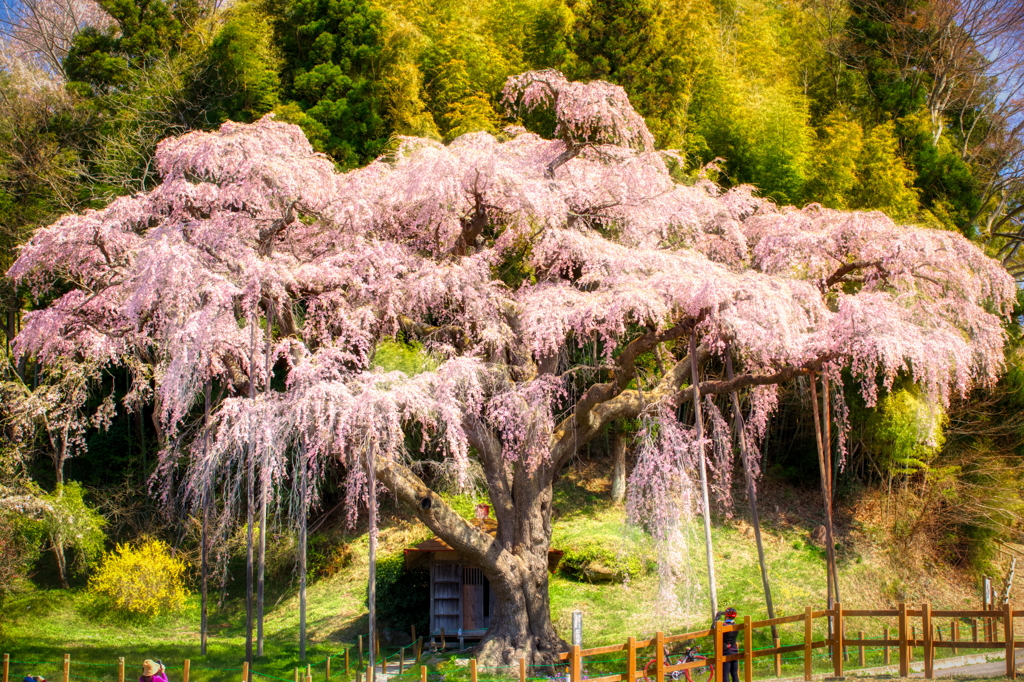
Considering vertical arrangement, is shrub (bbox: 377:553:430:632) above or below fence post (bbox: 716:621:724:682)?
below

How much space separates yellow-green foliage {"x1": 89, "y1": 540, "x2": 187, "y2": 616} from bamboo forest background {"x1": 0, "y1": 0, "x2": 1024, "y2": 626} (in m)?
0.63

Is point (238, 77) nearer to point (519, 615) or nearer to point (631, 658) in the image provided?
point (519, 615)

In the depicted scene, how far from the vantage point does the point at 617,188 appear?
12.7 metres

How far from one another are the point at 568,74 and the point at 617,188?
800cm

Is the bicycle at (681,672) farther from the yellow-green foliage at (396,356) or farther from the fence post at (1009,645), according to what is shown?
the yellow-green foliage at (396,356)

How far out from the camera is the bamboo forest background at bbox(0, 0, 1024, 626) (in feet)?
54.6

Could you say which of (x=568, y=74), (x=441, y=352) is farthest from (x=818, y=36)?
(x=441, y=352)

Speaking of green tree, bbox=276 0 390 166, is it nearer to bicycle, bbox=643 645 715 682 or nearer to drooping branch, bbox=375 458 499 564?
drooping branch, bbox=375 458 499 564

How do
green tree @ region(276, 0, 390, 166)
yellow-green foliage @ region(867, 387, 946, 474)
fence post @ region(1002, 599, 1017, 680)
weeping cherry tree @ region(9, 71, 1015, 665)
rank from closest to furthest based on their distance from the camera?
fence post @ region(1002, 599, 1017, 680)
weeping cherry tree @ region(9, 71, 1015, 665)
yellow-green foliage @ region(867, 387, 946, 474)
green tree @ region(276, 0, 390, 166)

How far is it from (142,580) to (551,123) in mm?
11874

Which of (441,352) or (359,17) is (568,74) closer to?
(359,17)

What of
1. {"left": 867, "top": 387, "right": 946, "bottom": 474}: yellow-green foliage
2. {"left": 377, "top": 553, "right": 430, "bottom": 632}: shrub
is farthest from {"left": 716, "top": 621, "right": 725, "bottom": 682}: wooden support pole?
{"left": 867, "top": 387, "right": 946, "bottom": 474}: yellow-green foliage

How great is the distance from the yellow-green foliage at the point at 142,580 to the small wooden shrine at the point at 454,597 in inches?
220

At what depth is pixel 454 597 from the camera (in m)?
13.6
